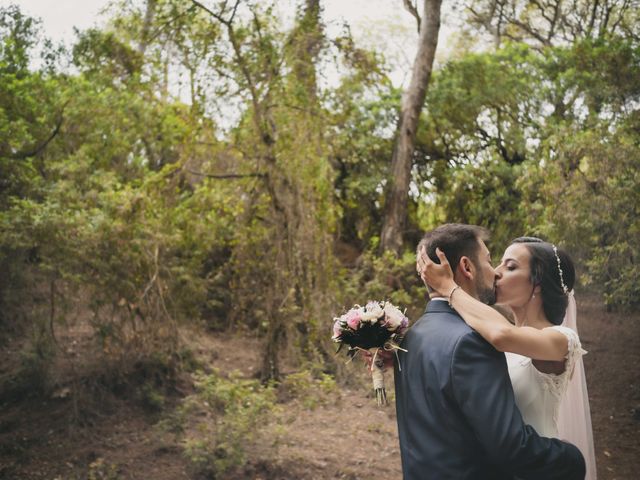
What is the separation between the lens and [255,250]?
8297 millimetres

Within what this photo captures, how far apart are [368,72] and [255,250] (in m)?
2.85

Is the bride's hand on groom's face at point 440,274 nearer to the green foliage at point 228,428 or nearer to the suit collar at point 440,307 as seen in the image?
the suit collar at point 440,307

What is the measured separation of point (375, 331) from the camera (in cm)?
246

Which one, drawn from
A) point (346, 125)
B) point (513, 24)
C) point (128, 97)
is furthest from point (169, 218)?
point (513, 24)

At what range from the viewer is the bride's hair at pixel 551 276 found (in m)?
2.72

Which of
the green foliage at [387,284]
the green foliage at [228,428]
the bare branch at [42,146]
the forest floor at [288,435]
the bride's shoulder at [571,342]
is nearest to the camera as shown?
the bride's shoulder at [571,342]

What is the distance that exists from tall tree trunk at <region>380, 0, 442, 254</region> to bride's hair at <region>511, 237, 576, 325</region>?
8.09 meters

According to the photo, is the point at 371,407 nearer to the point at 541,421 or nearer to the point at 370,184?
the point at 370,184

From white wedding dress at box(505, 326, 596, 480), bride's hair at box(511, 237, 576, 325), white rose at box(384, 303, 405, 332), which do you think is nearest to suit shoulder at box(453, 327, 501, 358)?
white rose at box(384, 303, 405, 332)

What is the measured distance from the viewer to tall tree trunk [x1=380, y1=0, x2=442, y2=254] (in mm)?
10938

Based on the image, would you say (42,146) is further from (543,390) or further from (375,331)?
(543,390)

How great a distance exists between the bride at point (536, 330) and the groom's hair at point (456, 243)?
0.03 meters

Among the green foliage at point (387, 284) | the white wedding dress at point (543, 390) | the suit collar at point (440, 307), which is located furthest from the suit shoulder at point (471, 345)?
the green foliage at point (387, 284)

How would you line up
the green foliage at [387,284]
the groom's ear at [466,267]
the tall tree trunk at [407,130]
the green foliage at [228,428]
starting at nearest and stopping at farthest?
the groom's ear at [466,267]
the green foliage at [228,428]
the green foliage at [387,284]
the tall tree trunk at [407,130]
